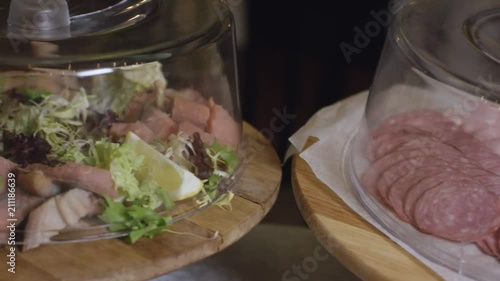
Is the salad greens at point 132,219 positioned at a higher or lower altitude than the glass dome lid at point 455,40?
lower

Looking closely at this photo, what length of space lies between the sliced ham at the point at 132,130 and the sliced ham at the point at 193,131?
0.05 meters

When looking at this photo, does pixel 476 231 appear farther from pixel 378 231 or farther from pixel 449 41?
pixel 449 41

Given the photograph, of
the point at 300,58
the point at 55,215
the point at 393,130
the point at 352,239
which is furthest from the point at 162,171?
the point at 300,58

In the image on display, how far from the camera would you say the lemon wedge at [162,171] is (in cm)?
101

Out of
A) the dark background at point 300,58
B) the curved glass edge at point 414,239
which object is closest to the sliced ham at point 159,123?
the curved glass edge at point 414,239

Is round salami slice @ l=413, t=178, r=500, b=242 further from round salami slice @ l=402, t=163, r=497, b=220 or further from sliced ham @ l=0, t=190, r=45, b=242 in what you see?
sliced ham @ l=0, t=190, r=45, b=242

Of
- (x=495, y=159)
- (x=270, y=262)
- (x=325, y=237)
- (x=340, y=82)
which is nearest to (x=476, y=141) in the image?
(x=495, y=159)

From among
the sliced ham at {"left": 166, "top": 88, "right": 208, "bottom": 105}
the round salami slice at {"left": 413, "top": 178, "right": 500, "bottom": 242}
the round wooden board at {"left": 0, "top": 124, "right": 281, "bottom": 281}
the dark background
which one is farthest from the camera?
the dark background

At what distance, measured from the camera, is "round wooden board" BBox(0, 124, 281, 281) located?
0.87m

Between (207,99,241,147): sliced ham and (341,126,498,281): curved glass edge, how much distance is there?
0.61 feet

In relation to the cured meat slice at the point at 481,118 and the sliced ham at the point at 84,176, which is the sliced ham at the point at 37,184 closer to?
the sliced ham at the point at 84,176

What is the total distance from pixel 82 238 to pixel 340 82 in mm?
1507

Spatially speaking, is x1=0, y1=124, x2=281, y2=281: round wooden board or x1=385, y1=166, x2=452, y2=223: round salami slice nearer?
x1=0, y1=124, x2=281, y2=281: round wooden board

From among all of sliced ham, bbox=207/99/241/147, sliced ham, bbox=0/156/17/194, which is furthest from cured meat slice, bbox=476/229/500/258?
sliced ham, bbox=0/156/17/194
